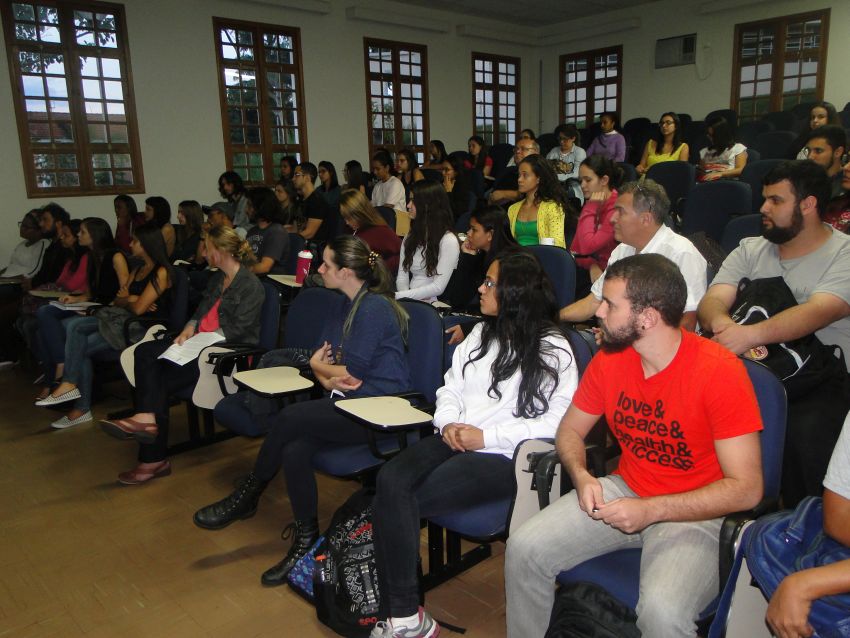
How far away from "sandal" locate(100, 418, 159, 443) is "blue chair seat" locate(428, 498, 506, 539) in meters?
1.85

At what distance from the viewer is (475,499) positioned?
1928 mm

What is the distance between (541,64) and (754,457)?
12.2 m

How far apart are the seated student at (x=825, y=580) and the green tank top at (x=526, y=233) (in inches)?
113

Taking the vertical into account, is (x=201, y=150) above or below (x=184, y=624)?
above

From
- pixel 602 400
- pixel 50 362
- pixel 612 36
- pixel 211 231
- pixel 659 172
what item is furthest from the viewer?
pixel 612 36

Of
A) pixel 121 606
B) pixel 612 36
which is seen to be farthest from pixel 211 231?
pixel 612 36

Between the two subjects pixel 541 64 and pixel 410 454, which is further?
pixel 541 64

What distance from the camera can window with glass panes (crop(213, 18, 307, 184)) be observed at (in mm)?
8609

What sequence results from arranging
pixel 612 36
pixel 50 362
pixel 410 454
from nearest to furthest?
pixel 410 454, pixel 50 362, pixel 612 36

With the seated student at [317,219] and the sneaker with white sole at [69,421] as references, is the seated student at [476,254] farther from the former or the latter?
the sneaker with white sole at [69,421]

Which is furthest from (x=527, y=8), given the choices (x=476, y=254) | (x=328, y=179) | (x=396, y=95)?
(x=476, y=254)

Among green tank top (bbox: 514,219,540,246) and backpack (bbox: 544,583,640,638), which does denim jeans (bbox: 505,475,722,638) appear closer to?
backpack (bbox: 544,583,640,638)

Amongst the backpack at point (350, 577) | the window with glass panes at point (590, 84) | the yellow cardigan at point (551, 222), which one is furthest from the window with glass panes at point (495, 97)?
the backpack at point (350, 577)

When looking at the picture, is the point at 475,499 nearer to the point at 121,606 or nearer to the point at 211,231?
the point at 121,606
